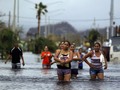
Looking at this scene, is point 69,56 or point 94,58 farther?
point 94,58

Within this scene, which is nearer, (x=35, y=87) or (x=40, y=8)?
(x=35, y=87)

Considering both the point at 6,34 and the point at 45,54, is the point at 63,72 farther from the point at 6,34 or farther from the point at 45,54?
the point at 6,34

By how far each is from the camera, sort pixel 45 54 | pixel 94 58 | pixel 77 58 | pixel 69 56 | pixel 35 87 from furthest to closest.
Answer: pixel 45 54
pixel 77 58
pixel 94 58
pixel 69 56
pixel 35 87

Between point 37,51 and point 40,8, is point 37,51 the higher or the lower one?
the lower one

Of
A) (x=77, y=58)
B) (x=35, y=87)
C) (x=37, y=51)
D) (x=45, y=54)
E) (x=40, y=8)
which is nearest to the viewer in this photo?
(x=35, y=87)

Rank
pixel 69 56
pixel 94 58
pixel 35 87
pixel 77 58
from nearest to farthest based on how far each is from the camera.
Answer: pixel 35 87 < pixel 69 56 < pixel 94 58 < pixel 77 58

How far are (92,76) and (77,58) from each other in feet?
10.2

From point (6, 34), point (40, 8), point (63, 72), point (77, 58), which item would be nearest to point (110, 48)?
point (6, 34)

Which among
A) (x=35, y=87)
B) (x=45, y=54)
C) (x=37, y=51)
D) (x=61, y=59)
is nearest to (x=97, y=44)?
(x=61, y=59)

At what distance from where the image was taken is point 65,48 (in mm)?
16328

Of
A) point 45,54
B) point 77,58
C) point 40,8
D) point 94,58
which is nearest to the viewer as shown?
point 94,58

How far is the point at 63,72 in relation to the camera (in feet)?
53.8

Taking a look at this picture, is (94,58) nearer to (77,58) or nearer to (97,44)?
(97,44)

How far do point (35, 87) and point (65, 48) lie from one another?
201 cm
